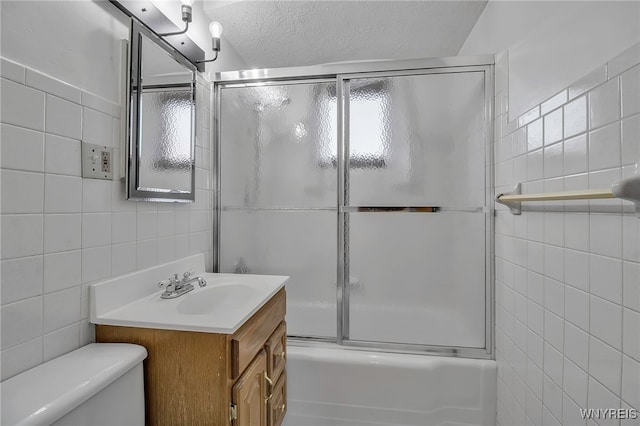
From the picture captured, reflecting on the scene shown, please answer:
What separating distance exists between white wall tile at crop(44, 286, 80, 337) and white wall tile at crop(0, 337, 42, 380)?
4 cm

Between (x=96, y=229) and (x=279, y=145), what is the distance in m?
1.05

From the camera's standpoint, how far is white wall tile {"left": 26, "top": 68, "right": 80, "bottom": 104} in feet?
2.60

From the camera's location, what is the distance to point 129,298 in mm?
1088

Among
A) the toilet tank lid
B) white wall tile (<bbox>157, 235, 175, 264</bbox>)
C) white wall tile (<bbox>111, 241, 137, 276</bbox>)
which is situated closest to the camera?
the toilet tank lid

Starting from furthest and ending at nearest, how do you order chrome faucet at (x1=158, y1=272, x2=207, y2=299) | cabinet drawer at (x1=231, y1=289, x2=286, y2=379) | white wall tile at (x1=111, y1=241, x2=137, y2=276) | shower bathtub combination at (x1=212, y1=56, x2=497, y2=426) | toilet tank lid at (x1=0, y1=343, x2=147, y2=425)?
shower bathtub combination at (x1=212, y1=56, x2=497, y2=426), chrome faucet at (x1=158, y1=272, x2=207, y2=299), white wall tile at (x1=111, y1=241, x2=137, y2=276), cabinet drawer at (x1=231, y1=289, x2=286, y2=379), toilet tank lid at (x1=0, y1=343, x2=147, y2=425)

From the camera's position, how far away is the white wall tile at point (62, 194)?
2.72 ft

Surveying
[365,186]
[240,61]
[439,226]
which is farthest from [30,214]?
[240,61]

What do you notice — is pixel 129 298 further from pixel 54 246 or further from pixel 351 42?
pixel 351 42

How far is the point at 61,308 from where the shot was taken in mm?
865

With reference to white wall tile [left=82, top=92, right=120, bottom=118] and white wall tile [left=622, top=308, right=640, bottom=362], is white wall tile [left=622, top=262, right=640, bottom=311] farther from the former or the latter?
white wall tile [left=82, top=92, right=120, bottom=118]

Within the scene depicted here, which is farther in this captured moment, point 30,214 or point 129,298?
point 129,298

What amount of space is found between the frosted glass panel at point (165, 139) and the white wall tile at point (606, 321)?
5.22 feet

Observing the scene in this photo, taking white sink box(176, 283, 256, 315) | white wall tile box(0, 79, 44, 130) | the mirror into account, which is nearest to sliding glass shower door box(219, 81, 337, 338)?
the mirror

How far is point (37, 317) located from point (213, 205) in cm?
109
